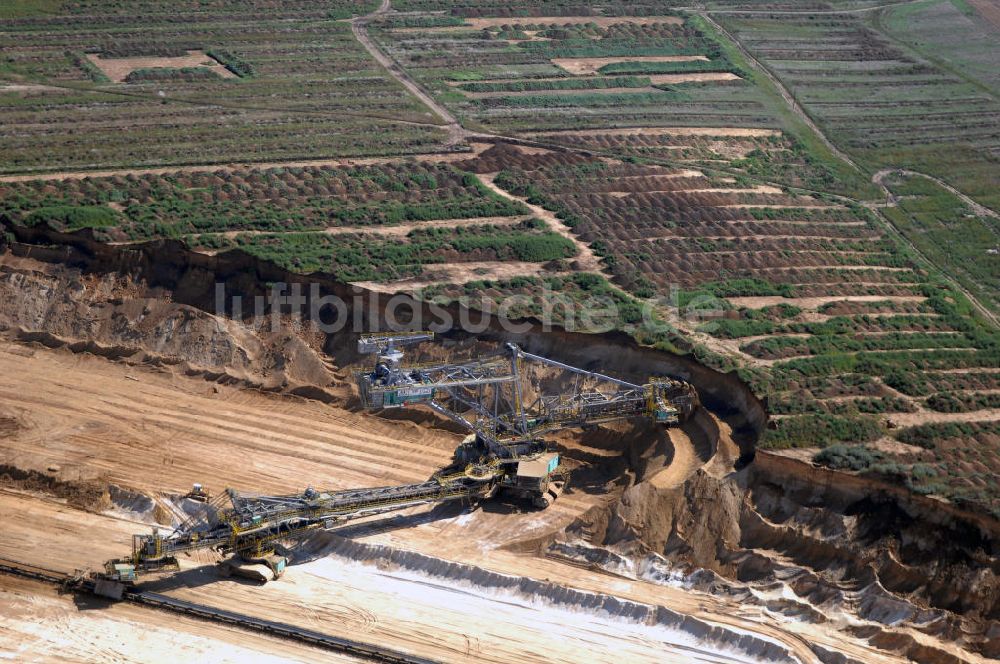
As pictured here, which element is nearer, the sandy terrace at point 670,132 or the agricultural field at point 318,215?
the agricultural field at point 318,215

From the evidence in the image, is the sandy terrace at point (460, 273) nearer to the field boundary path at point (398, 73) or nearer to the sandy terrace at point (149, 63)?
the field boundary path at point (398, 73)

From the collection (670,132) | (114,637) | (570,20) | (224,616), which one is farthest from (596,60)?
(114,637)

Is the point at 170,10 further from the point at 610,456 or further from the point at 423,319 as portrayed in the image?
the point at 610,456

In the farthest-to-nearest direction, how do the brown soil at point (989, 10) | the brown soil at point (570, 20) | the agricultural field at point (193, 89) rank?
1. the brown soil at point (989, 10)
2. the brown soil at point (570, 20)
3. the agricultural field at point (193, 89)

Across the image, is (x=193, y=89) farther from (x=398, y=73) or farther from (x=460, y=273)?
(x=460, y=273)

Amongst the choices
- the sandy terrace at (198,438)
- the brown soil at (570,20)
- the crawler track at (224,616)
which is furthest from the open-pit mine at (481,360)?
the brown soil at (570,20)

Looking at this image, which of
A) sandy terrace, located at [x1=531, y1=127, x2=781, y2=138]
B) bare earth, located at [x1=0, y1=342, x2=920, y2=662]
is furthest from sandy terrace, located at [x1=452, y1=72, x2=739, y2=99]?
bare earth, located at [x1=0, y1=342, x2=920, y2=662]

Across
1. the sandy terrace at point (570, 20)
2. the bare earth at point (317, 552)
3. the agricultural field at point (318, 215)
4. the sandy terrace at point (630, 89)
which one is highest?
the sandy terrace at point (570, 20)

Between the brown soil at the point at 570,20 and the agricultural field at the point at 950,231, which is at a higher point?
the brown soil at the point at 570,20
